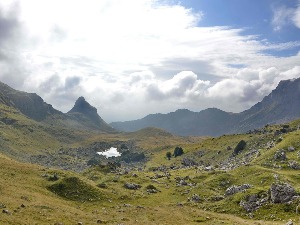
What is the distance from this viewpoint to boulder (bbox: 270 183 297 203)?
62000 mm

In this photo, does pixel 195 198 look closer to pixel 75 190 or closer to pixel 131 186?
pixel 131 186

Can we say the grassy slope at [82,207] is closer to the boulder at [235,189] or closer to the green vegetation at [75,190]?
the green vegetation at [75,190]

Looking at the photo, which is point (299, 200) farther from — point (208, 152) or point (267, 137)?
point (208, 152)

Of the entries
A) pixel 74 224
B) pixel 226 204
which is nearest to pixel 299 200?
pixel 226 204

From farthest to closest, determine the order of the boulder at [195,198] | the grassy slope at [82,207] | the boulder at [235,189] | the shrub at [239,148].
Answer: the shrub at [239,148]
the boulder at [195,198]
the boulder at [235,189]
the grassy slope at [82,207]

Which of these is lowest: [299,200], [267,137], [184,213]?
[184,213]

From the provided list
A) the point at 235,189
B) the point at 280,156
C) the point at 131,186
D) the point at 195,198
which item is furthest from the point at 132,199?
the point at 280,156

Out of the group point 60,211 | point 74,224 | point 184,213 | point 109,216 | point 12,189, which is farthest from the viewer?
point 184,213

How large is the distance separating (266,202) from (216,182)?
28.2m

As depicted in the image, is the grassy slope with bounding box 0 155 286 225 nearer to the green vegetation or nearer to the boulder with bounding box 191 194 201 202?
the green vegetation

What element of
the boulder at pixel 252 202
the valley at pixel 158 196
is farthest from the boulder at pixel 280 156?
the boulder at pixel 252 202

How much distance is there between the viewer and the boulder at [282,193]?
203 feet

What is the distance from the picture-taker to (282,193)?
62.7 m

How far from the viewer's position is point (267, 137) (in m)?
152
